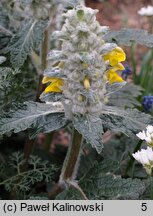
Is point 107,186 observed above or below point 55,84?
below

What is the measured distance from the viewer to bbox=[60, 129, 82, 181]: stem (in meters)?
1.51

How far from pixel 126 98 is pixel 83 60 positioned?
678 mm

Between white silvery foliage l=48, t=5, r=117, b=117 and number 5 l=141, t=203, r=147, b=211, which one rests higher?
white silvery foliage l=48, t=5, r=117, b=117

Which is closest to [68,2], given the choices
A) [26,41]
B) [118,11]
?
[26,41]

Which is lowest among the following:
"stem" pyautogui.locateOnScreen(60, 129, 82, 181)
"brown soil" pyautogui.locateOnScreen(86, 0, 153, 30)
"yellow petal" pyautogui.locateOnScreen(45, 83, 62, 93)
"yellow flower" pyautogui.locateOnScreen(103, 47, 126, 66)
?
"stem" pyautogui.locateOnScreen(60, 129, 82, 181)

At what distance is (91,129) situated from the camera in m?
1.36

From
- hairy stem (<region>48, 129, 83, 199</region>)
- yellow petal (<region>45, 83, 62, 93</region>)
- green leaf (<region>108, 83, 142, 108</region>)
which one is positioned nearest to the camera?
yellow petal (<region>45, 83, 62, 93</region>)

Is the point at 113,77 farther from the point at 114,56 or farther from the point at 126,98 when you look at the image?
the point at 126,98

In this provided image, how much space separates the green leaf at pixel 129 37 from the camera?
1726 millimetres

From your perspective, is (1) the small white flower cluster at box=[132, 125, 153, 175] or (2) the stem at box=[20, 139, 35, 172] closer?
(1) the small white flower cluster at box=[132, 125, 153, 175]

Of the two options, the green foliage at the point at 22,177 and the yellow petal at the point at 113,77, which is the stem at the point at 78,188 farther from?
the yellow petal at the point at 113,77

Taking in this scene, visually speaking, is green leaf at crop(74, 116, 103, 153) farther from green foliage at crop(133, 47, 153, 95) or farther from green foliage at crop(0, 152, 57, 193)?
green foliage at crop(133, 47, 153, 95)

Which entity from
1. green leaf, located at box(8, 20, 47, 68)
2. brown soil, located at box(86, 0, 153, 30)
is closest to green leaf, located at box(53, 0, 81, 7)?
green leaf, located at box(8, 20, 47, 68)

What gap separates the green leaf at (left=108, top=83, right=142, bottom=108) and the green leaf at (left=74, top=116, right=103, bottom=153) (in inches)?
16.7
